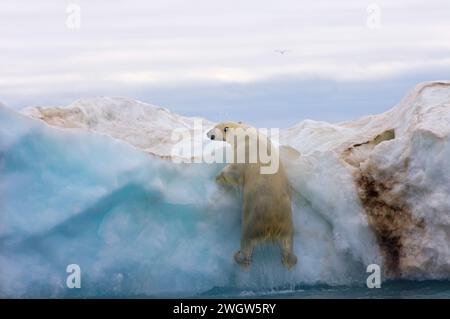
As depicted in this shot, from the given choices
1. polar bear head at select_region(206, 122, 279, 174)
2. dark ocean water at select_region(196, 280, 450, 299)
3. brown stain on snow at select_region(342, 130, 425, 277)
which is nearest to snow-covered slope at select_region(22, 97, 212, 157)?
polar bear head at select_region(206, 122, 279, 174)

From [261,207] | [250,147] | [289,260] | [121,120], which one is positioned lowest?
[289,260]

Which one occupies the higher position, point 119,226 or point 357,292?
point 119,226

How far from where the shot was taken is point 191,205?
1125 centimetres

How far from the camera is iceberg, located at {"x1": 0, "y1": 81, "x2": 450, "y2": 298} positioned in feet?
35.9

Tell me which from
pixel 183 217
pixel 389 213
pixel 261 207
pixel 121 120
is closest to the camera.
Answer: pixel 261 207

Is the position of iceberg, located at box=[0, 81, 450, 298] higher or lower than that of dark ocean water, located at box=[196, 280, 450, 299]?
higher

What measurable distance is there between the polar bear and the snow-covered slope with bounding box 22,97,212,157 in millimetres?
1145

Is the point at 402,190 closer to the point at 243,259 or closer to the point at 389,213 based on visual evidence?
the point at 389,213

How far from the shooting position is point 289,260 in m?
11.2

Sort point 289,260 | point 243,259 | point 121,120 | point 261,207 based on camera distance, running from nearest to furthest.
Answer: point 261,207, point 243,259, point 289,260, point 121,120

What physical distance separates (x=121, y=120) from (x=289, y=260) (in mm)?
3258

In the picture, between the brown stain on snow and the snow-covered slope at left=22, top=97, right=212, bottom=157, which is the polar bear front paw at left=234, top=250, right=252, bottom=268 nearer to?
the brown stain on snow

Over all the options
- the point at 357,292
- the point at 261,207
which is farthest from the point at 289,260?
the point at 357,292

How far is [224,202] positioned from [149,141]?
6.47ft
